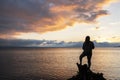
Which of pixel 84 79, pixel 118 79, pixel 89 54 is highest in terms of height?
pixel 89 54

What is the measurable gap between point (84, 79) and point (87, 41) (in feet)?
10.9

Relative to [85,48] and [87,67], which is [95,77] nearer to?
[87,67]

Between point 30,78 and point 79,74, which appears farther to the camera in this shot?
point 30,78

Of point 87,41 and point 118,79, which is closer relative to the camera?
point 87,41

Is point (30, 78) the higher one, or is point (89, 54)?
point (89, 54)

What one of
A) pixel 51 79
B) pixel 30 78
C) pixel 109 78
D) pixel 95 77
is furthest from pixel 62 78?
pixel 95 77

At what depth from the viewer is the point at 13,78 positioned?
202 ft

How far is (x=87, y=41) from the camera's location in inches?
836

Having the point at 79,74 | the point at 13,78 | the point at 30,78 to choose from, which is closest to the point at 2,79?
the point at 13,78

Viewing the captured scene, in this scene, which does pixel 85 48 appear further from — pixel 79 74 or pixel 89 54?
pixel 79 74

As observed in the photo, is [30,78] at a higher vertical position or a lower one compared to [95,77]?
lower

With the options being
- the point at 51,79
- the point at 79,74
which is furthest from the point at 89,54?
the point at 51,79

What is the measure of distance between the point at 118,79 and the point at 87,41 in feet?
137

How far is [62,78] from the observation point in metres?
60.8
